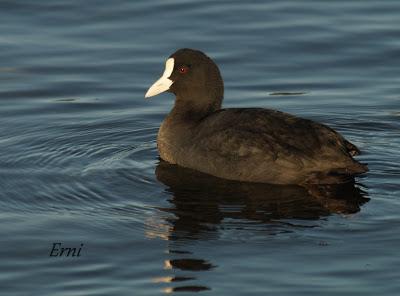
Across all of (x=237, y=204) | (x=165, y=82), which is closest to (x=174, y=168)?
(x=165, y=82)

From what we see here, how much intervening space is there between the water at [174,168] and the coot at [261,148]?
0.45 feet

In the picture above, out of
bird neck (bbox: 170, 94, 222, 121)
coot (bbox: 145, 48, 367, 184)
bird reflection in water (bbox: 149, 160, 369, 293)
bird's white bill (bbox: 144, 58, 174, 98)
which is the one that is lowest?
bird reflection in water (bbox: 149, 160, 369, 293)

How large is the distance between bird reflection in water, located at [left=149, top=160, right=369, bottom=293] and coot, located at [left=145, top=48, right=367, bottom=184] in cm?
10

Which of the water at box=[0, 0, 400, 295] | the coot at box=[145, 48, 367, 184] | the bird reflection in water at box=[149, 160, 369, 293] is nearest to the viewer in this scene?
the water at box=[0, 0, 400, 295]

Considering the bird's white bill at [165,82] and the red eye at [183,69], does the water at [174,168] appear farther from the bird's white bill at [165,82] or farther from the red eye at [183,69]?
the red eye at [183,69]

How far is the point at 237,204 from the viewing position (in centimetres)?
921

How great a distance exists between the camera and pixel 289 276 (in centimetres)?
761

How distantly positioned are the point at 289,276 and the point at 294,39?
6459 mm

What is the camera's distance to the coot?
9.51 meters

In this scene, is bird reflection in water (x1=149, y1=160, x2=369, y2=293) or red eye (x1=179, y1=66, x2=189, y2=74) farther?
red eye (x1=179, y1=66, x2=189, y2=74)

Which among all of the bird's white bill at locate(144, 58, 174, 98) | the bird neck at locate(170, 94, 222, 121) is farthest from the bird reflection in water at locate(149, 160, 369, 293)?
the bird's white bill at locate(144, 58, 174, 98)

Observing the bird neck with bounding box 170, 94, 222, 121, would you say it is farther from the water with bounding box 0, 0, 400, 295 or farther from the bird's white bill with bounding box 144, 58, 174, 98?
the water with bounding box 0, 0, 400, 295

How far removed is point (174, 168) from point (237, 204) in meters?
1.20

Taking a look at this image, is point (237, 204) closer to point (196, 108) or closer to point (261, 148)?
point (261, 148)
